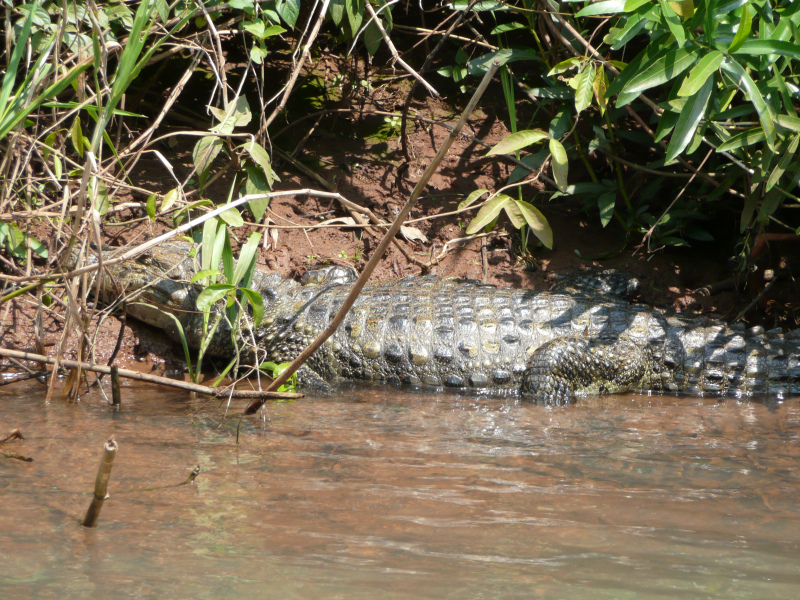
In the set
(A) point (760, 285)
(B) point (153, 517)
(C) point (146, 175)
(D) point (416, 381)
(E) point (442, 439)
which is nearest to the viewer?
(B) point (153, 517)

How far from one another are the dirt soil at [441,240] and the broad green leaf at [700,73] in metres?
→ 2.15

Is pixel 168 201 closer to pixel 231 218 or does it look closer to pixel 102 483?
pixel 231 218

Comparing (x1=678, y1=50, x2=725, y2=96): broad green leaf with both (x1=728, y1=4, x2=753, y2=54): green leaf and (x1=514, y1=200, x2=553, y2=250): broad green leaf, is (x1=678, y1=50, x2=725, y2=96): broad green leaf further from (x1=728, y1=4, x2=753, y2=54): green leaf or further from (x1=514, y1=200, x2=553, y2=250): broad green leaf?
(x1=514, y1=200, x2=553, y2=250): broad green leaf

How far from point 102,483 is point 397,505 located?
0.97 metres

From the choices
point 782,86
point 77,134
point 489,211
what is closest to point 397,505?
point 489,211

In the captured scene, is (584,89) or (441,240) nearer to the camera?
(584,89)

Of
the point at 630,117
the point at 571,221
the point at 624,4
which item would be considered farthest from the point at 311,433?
the point at 630,117

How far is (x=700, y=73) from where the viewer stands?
10.2ft

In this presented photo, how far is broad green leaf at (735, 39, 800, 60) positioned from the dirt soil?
2.00 m

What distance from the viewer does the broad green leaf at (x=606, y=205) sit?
5.02 metres

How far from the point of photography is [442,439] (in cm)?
326

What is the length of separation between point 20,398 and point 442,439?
2.22m

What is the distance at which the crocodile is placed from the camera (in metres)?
4.45

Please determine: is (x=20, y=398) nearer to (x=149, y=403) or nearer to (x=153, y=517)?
(x=149, y=403)
